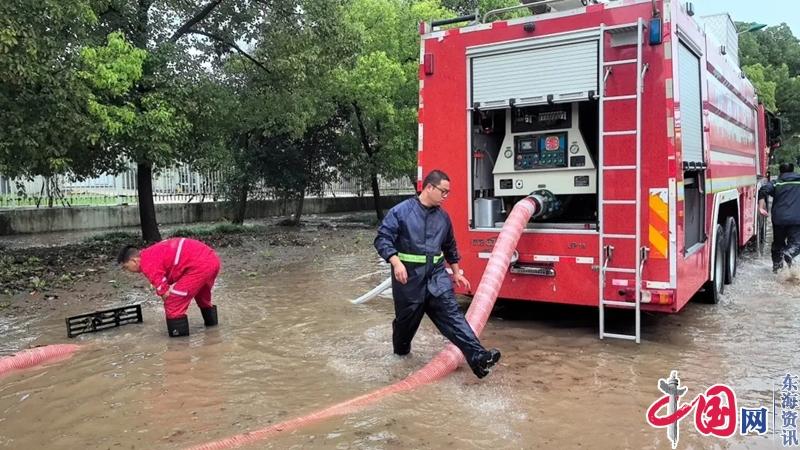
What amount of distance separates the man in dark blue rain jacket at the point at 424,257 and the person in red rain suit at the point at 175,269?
2.24 metres

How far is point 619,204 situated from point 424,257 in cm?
201

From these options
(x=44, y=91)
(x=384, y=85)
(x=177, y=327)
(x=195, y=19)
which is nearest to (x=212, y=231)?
(x=195, y=19)

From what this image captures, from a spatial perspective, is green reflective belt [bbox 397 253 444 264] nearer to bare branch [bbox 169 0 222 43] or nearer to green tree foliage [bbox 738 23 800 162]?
bare branch [bbox 169 0 222 43]

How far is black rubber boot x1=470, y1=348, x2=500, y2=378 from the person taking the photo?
15.7 feet

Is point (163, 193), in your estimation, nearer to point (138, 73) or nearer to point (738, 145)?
point (138, 73)

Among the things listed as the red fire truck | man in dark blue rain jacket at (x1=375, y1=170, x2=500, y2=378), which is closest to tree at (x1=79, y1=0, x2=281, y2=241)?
the red fire truck

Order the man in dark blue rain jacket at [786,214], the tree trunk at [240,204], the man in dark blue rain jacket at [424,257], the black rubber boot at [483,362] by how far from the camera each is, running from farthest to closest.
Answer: the tree trunk at [240,204] < the man in dark blue rain jacket at [786,214] < the man in dark blue rain jacket at [424,257] < the black rubber boot at [483,362]

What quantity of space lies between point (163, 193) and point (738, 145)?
16.8m

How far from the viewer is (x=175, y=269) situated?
6.34 m

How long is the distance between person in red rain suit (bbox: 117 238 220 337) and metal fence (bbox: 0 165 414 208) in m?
10.6

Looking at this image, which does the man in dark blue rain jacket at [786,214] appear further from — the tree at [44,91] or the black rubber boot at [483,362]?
the tree at [44,91]

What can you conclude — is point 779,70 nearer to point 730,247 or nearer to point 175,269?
point 730,247

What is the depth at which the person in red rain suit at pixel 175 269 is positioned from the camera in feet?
20.2

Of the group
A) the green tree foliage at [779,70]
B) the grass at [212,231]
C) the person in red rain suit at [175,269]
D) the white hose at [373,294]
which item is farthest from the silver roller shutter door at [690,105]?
the green tree foliage at [779,70]
